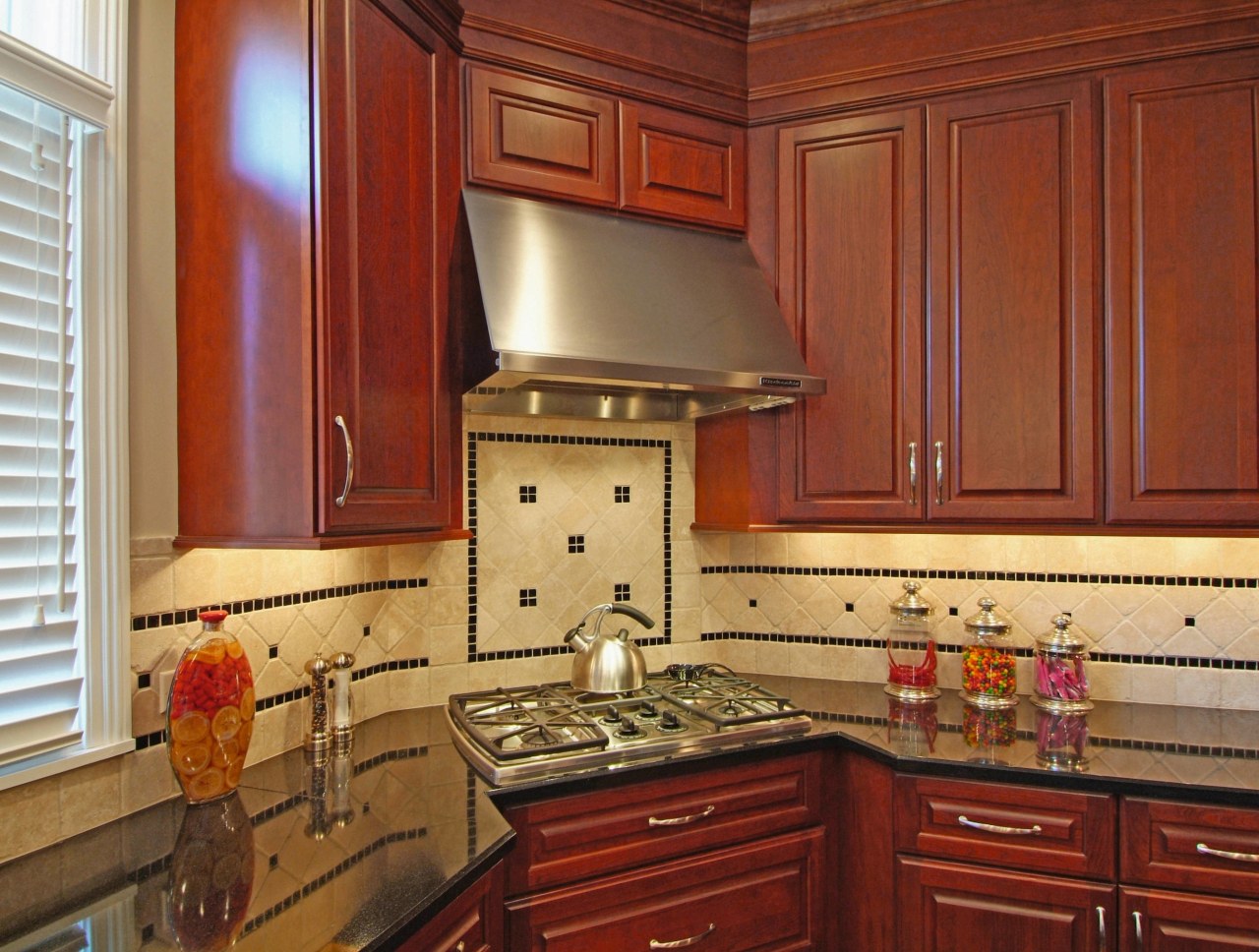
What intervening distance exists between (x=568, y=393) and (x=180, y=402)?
39.0 inches

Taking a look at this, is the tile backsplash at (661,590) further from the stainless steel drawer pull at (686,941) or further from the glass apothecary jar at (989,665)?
the stainless steel drawer pull at (686,941)

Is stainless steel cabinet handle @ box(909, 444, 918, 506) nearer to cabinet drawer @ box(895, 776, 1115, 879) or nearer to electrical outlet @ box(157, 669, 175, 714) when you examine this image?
cabinet drawer @ box(895, 776, 1115, 879)

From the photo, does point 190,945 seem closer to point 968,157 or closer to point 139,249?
point 139,249

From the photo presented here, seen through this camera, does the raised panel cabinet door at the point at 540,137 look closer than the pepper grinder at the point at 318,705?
No

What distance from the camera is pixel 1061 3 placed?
2.00 m

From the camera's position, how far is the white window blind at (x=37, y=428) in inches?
48.9

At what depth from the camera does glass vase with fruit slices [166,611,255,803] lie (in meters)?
1.38

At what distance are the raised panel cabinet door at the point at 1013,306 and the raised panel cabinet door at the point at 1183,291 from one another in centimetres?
7

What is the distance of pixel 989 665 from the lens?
6.99ft

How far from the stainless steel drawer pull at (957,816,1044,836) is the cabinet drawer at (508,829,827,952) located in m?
0.34

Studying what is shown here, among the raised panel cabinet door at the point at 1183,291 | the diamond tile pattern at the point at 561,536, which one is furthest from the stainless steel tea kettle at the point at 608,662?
the raised panel cabinet door at the point at 1183,291

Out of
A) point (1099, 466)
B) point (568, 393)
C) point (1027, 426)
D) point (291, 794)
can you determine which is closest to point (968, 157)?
point (1027, 426)

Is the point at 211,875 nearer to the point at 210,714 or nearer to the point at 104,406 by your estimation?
the point at 210,714

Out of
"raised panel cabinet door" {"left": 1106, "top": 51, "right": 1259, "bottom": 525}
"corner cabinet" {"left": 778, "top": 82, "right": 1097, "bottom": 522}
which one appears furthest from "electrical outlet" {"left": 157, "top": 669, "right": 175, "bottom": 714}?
"raised panel cabinet door" {"left": 1106, "top": 51, "right": 1259, "bottom": 525}
